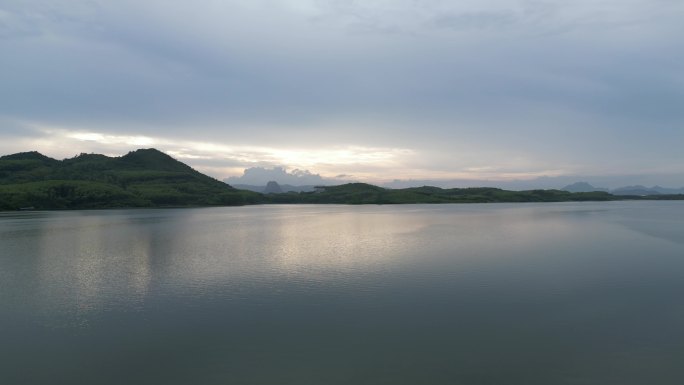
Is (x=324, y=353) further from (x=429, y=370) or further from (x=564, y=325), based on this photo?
(x=564, y=325)

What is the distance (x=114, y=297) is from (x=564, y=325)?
29.6m

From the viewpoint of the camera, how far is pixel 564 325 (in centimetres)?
2333

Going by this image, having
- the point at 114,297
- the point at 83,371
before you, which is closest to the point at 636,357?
the point at 83,371

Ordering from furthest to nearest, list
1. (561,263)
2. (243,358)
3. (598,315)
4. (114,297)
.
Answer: (561,263) → (114,297) → (598,315) → (243,358)

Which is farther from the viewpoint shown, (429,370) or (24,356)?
(24,356)

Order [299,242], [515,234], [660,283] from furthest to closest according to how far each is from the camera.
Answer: [515,234]
[299,242]
[660,283]

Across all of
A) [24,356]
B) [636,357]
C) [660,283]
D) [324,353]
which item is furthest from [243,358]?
[660,283]

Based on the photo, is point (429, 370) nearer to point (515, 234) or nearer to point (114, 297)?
point (114, 297)

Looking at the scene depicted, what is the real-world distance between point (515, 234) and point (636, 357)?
5623cm

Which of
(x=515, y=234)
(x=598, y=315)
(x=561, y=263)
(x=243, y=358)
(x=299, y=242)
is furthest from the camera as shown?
(x=515, y=234)

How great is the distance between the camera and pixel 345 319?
24.6 metres

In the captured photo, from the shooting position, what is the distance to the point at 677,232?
73750mm

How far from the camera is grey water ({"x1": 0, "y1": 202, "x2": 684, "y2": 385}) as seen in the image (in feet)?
58.6

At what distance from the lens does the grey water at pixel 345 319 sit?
17875 millimetres
